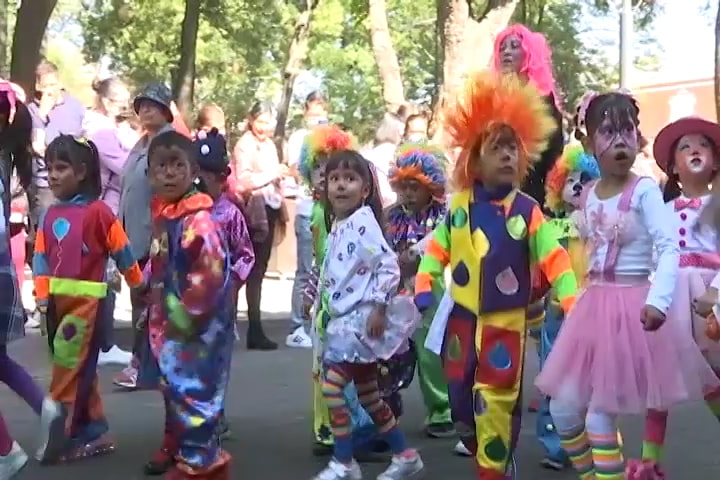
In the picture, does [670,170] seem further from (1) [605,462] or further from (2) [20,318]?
(2) [20,318]

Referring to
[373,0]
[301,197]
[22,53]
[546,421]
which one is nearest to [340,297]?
[546,421]

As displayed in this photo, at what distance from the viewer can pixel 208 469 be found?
16.8 ft

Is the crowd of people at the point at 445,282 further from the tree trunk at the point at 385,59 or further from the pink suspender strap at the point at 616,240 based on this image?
the tree trunk at the point at 385,59

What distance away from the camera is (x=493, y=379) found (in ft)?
15.8

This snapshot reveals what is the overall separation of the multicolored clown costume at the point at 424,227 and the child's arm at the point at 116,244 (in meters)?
1.44

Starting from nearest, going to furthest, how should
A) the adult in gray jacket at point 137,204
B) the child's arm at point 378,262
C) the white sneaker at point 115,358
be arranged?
1. the child's arm at point 378,262
2. the adult in gray jacket at point 137,204
3. the white sneaker at point 115,358

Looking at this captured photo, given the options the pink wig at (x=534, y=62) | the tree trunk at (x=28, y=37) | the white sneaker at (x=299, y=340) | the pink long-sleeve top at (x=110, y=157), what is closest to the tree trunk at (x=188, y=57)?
the tree trunk at (x=28, y=37)

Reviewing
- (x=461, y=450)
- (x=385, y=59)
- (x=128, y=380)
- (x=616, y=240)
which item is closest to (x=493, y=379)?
(x=616, y=240)

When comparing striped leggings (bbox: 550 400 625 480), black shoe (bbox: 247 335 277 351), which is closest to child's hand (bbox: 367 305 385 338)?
striped leggings (bbox: 550 400 625 480)

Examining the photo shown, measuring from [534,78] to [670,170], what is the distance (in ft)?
3.06

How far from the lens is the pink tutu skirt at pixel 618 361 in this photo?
487 centimetres

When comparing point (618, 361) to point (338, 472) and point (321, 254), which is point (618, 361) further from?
point (321, 254)

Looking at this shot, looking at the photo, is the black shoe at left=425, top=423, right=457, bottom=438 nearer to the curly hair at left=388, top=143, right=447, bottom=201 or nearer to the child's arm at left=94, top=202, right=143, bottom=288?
the curly hair at left=388, top=143, right=447, bottom=201

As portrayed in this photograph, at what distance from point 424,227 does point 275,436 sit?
1.43m
